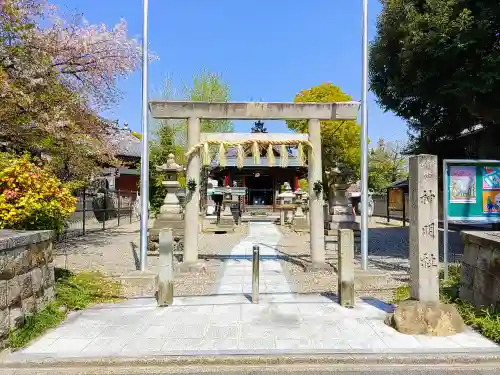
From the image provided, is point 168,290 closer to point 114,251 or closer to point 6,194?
point 6,194

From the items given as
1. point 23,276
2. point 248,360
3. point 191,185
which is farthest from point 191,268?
point 248,360

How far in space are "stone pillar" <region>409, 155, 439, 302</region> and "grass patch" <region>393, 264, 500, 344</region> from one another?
0.57 m

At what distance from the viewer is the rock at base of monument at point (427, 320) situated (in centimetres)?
500

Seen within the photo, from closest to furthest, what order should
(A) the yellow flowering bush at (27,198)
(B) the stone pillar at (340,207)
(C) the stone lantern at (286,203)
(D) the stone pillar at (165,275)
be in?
(A) the yellow flowering bush at (27,198)
(D) the stone pillar at (165,275)
(B) the stone pillar at (340,207)
(C) the stone lantern at (286,203)

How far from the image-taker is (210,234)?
19.1 m

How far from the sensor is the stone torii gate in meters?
8.92

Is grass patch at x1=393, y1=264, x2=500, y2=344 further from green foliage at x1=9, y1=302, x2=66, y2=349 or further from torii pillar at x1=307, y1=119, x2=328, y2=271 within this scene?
green foliage at x1=9, y1=302, x2=66, y2=349

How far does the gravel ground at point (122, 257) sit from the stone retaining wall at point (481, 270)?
4324 mm

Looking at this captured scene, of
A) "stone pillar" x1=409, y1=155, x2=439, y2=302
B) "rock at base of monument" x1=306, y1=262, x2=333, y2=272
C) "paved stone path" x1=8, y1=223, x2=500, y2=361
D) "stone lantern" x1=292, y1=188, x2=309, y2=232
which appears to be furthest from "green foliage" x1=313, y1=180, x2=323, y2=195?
"stone lantern" x1=292, y1=188, x2=309, y2=232

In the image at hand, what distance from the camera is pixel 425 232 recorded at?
213 inches

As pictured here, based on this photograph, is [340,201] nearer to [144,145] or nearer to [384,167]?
[144,145]

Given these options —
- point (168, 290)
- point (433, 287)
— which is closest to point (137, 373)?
point (168, 290)

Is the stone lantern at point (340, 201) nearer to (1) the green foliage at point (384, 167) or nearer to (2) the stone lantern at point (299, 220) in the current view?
(2) the stone lantern at point (299, 220)

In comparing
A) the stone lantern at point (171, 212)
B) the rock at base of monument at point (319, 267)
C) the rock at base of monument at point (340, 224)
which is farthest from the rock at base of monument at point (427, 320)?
the rock at base of monument at point (340, 224)
